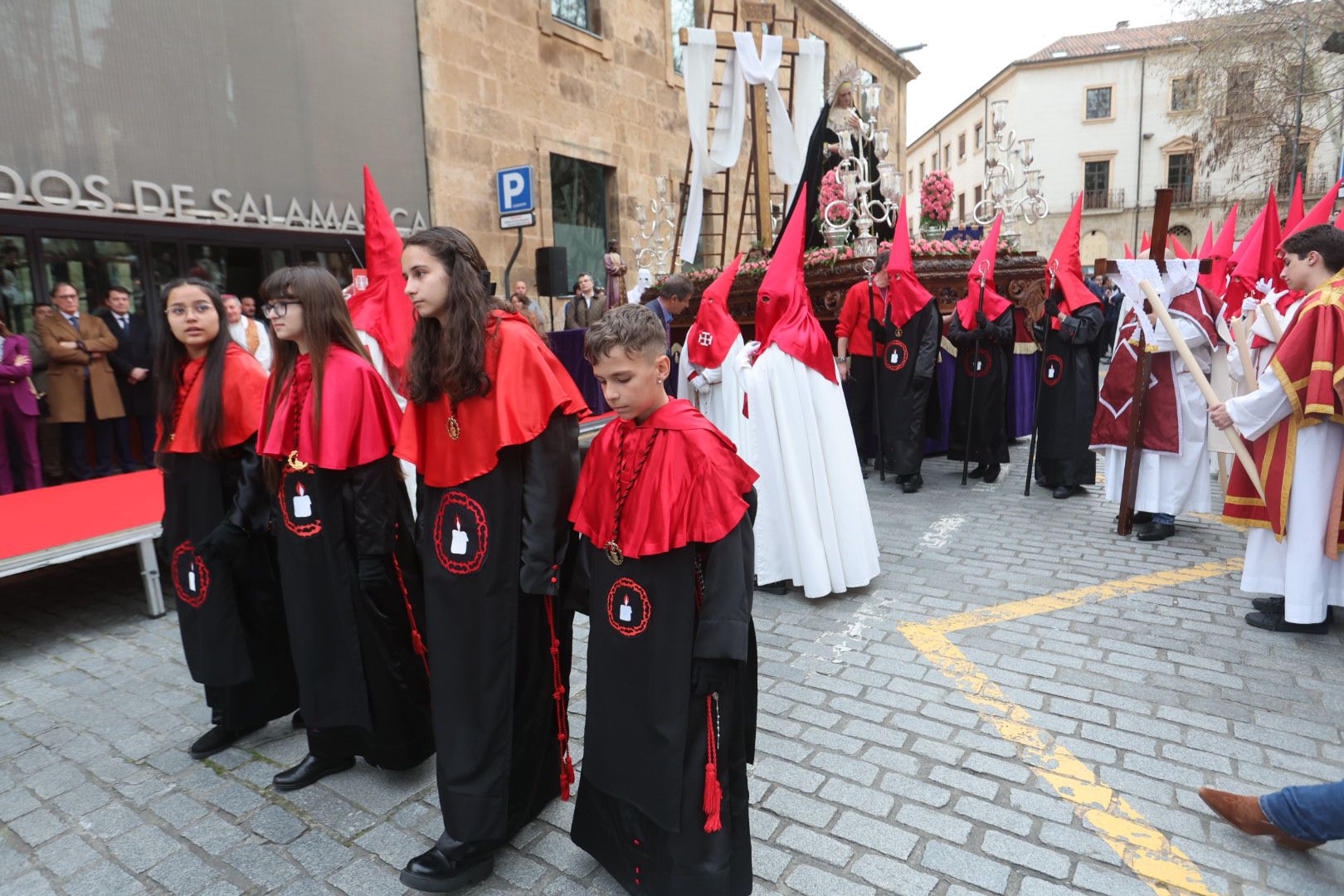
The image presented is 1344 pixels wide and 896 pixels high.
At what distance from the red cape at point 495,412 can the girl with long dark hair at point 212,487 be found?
1002 mm

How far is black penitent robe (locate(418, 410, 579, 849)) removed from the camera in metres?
2.41

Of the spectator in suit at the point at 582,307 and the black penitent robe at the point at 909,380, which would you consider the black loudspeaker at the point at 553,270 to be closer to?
the spectator in suit at the point at 582,307

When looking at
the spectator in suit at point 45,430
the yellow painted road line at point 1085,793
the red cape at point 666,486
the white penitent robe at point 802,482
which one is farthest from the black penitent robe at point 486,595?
the spectator in suit at point 45,430

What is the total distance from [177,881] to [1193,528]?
22.2 ft

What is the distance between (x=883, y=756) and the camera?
3.12 m

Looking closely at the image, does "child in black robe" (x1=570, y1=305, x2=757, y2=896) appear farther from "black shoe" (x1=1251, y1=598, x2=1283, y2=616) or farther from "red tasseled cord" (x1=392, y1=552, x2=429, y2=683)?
"black shoe" (x1=1251, y1=598, x2=1283, y2=616)

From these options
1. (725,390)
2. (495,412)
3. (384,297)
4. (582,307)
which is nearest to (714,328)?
(725,390)

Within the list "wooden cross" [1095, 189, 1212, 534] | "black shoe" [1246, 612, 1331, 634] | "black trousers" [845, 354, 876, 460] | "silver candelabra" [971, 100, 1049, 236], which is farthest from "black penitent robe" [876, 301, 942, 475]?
"black shoe" [1246, 612, 1331, 634]

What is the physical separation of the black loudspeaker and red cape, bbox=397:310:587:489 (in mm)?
10264

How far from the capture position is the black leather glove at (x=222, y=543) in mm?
3000

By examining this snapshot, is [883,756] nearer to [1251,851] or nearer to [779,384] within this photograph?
[1251,851]

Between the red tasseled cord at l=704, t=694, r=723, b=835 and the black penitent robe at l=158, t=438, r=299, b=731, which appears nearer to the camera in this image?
the red tasseled cord at l=704, t=694, r=723, b=835

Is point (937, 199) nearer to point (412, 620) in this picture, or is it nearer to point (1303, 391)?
point (1303, 391)

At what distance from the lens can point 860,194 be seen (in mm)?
8445
